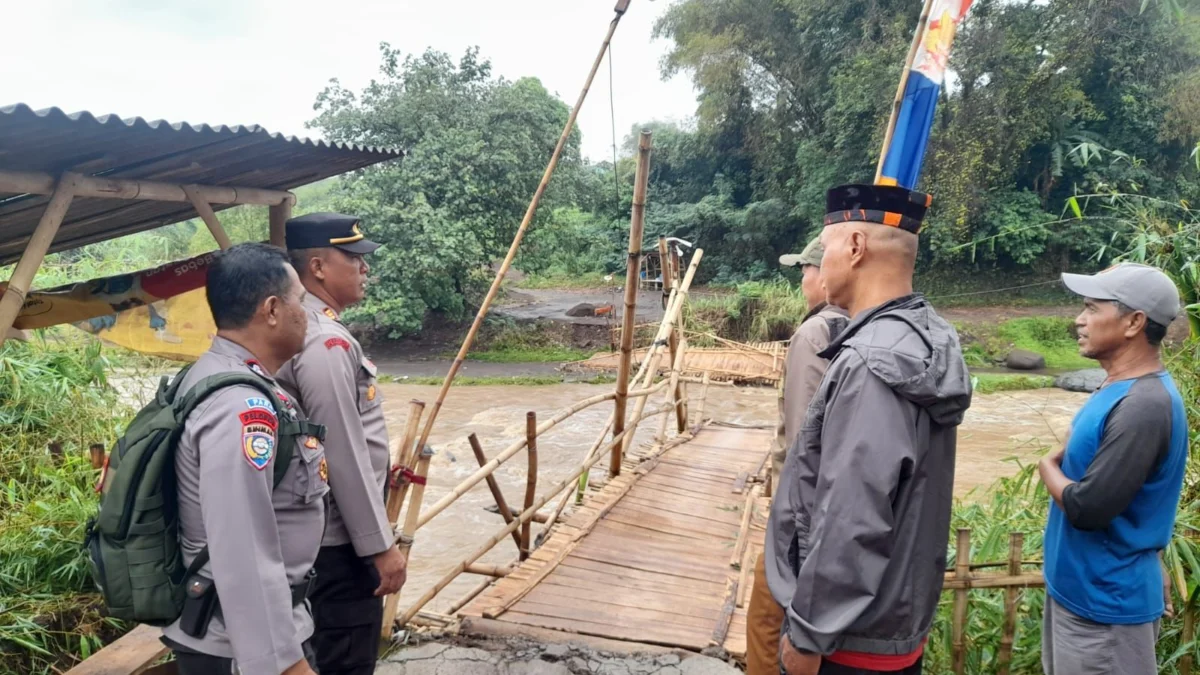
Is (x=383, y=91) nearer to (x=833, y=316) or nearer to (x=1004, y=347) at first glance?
(x=1004, y=347)

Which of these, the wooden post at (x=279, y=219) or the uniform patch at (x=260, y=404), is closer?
the uniform patch at (x=260, y=404)

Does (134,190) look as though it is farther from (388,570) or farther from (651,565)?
(651,565)

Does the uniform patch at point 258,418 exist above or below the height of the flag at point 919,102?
below

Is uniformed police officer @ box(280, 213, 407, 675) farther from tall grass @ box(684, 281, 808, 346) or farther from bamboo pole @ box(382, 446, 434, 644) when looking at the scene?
tall grass @ box(684, 281, 808, 346)

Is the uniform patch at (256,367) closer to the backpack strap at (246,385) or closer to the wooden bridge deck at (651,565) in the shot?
the backpack strap at (246,385)

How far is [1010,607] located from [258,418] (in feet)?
8.03

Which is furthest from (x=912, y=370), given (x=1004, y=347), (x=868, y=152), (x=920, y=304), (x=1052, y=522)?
(x=868, y=152)

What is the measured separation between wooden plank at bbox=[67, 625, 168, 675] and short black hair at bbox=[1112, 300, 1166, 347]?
2934 millimetres

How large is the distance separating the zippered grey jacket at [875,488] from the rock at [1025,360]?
53.7 feet

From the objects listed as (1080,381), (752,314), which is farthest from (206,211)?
(752,314)

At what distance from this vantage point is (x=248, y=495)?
1.41 m

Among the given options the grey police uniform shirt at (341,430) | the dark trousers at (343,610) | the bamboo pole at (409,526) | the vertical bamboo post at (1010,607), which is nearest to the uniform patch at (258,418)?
the grey police uniform shirt at (341,430)

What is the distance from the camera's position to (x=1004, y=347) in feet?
54.9

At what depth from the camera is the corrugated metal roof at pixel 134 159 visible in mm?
1892
